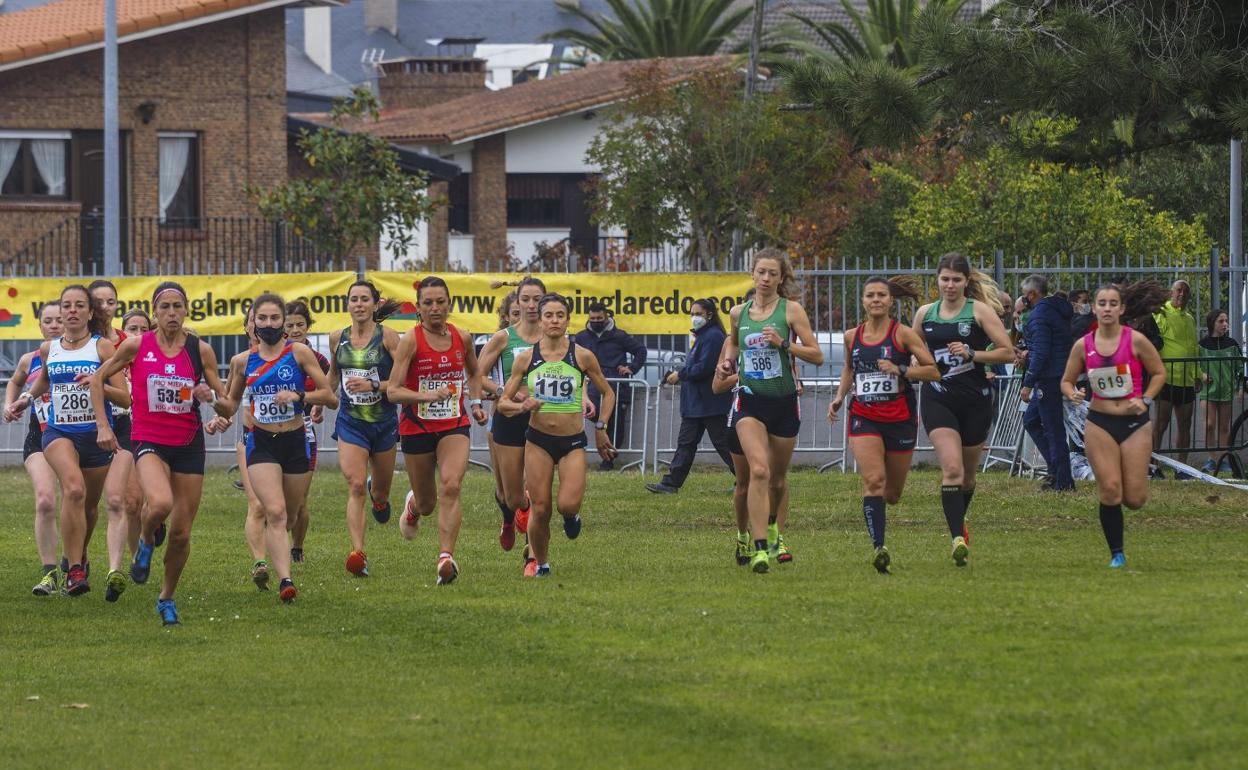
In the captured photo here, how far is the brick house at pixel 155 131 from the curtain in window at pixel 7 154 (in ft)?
0.09

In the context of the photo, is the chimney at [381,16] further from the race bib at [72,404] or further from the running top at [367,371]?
the race bib at [72,404]

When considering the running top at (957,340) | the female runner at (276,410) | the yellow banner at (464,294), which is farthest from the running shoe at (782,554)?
the yellow banner at (464,294)

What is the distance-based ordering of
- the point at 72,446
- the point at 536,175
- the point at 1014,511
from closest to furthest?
1. the point at 72,446
2. the point at 1014,511
3. the point at 536,175

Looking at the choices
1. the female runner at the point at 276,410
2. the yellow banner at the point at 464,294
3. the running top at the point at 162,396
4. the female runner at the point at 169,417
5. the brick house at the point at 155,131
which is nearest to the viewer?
the female runner at the point at 169,417

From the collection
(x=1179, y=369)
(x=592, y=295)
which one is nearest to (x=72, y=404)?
(x=592, y=295)

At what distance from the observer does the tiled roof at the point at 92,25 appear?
36312 mm

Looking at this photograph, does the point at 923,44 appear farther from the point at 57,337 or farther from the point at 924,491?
the point at 57,337

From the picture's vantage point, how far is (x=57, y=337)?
1321cm

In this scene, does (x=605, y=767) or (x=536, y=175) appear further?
(x=536, y=175)

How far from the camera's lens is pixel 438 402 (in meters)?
13.0

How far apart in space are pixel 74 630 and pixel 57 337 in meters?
2.41

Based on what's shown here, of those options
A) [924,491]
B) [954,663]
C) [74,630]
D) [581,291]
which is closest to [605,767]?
[954,663]

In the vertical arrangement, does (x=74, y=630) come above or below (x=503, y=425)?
below

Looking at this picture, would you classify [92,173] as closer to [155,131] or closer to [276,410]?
[155,131]
